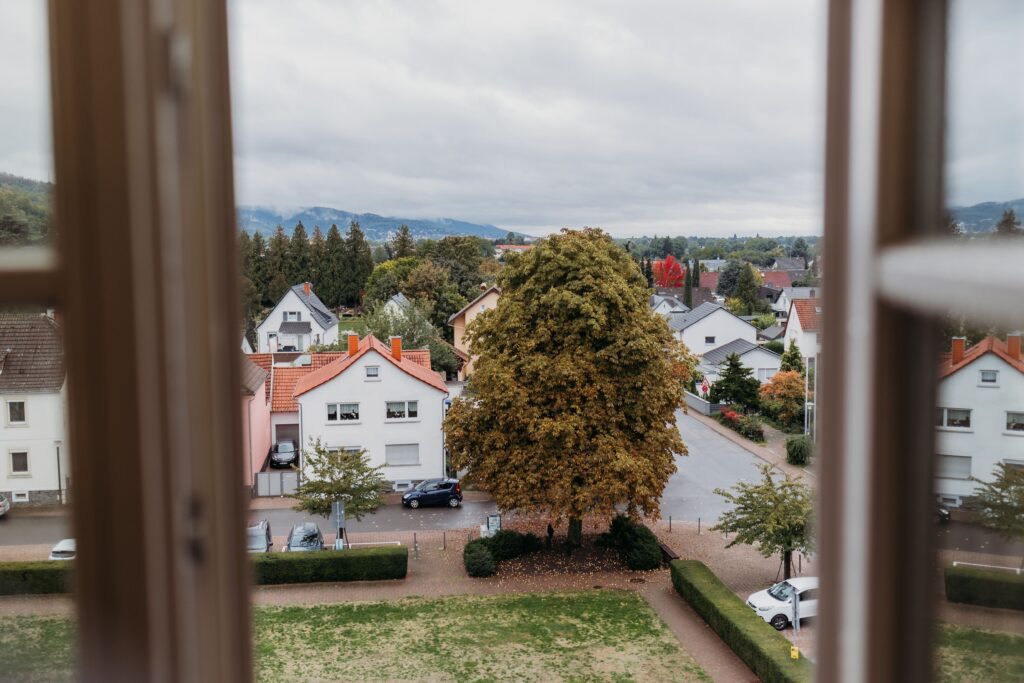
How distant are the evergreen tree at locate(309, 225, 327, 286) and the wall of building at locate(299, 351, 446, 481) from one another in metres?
5.60

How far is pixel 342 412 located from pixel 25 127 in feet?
31.4

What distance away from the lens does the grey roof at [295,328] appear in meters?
13.9

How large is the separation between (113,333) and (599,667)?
19.5 ft

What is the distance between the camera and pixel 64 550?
479mm

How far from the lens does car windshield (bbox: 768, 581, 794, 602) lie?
263 inches

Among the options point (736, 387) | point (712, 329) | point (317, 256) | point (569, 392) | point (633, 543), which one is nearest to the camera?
point (569, 392)

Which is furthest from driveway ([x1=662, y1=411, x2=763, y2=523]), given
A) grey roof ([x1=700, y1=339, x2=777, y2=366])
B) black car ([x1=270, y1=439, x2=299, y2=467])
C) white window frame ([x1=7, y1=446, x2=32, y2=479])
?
white window frame ([x1=7, y1=446, x2=32, y2=479])

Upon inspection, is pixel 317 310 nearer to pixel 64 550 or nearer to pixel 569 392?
pixel 569 392

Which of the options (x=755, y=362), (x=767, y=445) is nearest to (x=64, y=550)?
(x=767, y=445)

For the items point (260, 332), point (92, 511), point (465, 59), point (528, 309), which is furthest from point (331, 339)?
point (92, 511)

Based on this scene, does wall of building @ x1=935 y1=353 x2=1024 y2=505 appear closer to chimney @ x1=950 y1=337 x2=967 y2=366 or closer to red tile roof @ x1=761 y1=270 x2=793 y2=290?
chimney @ x1=950 y1=337 x2=967 y2=366

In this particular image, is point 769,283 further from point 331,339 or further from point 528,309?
point 528,309

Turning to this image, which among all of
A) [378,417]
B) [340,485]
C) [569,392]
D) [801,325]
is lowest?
[340,485]

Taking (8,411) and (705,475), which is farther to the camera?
A: (705,475)
